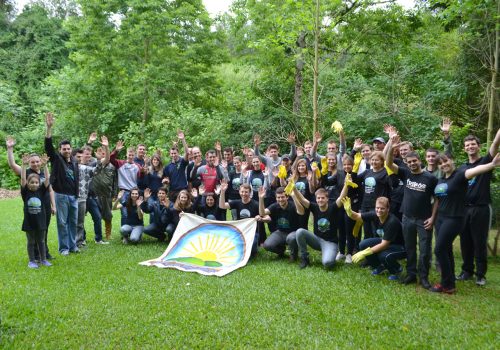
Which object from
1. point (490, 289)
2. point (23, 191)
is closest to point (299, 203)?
point (490, 289)

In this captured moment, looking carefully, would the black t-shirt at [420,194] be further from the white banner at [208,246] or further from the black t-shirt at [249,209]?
the black t-shirt at [249,209]

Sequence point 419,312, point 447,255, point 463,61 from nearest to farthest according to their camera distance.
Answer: point 419,312, point 447,255, point 463,61

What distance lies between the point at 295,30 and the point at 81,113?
1225 centimetres

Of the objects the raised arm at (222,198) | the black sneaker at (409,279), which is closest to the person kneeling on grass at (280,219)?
the raised arm at (222,198)

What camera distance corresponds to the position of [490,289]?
5980 mm

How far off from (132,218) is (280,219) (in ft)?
11.1

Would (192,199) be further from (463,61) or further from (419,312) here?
(463,61)

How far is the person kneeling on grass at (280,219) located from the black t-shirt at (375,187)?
1330 mm

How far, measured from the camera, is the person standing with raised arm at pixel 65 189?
7637 millimetres

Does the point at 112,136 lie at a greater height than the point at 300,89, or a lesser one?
lesser

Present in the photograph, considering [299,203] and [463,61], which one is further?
[463,61]

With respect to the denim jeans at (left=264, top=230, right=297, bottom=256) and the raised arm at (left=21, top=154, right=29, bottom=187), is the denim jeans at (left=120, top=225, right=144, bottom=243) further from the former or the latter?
the denim jeans at (left=264, top=230, right=297, bottom=256)

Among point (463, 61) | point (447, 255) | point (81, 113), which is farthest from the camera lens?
point (81, 113)

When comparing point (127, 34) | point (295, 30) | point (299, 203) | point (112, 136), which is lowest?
point (299, 203)
